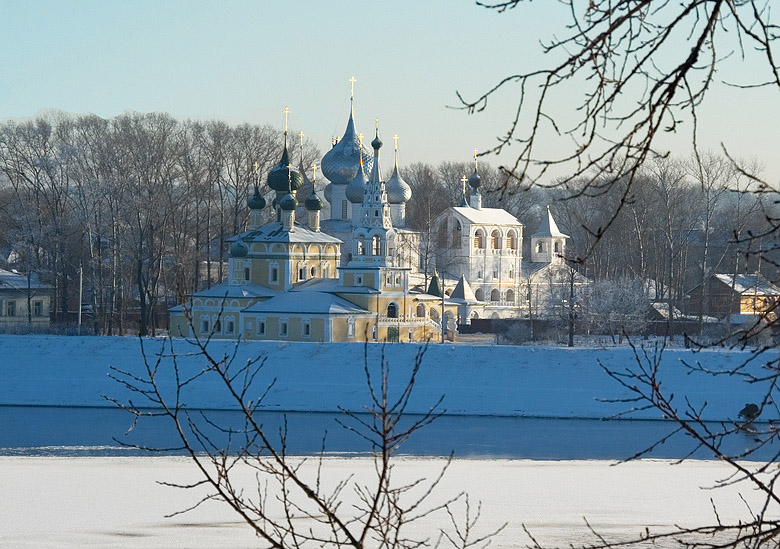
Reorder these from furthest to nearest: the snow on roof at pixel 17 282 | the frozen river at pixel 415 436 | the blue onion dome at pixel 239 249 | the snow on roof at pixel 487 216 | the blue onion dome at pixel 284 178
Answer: the snow on roof at pixel 487 216 → the snow on roof at pixel 17 282 → the blue onion dome at pixel 284 178 → the blue onion dome at pixel 239 249 → the frozen river at pixel 415 436

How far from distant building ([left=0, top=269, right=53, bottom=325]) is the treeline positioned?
44 cm

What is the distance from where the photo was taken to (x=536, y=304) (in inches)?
1580

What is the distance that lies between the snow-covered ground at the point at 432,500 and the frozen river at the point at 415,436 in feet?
5.93

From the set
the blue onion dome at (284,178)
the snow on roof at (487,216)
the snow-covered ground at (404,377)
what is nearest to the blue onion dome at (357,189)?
the blue onion dome at (284,178)

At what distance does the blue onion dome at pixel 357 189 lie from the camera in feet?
134

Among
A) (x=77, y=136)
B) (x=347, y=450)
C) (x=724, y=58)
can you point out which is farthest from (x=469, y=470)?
(x=77, y=136)

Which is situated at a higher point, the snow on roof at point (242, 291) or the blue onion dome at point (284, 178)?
the blue onion dome at point (284, 178)

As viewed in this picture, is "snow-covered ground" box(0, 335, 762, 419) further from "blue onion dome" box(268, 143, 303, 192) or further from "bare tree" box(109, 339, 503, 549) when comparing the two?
"blue onion dome" box(268, 143, 303, 192)

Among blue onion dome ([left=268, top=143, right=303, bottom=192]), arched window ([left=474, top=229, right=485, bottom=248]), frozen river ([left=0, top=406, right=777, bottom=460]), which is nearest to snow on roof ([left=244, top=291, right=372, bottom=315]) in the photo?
blue onion dome ([left=268, top=143, right=303, bottom=192])

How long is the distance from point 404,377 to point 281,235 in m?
11.1

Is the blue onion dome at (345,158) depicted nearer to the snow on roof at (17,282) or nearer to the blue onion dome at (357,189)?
the blue onion dome at (357,189)

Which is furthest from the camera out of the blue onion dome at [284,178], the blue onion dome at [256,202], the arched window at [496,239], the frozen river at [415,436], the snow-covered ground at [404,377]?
the arched window at [496,239]

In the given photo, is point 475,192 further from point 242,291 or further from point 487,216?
point 242,291

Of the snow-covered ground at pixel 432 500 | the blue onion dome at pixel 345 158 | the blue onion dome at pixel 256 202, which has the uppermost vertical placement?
the blue onion dome at pixel 345 158
